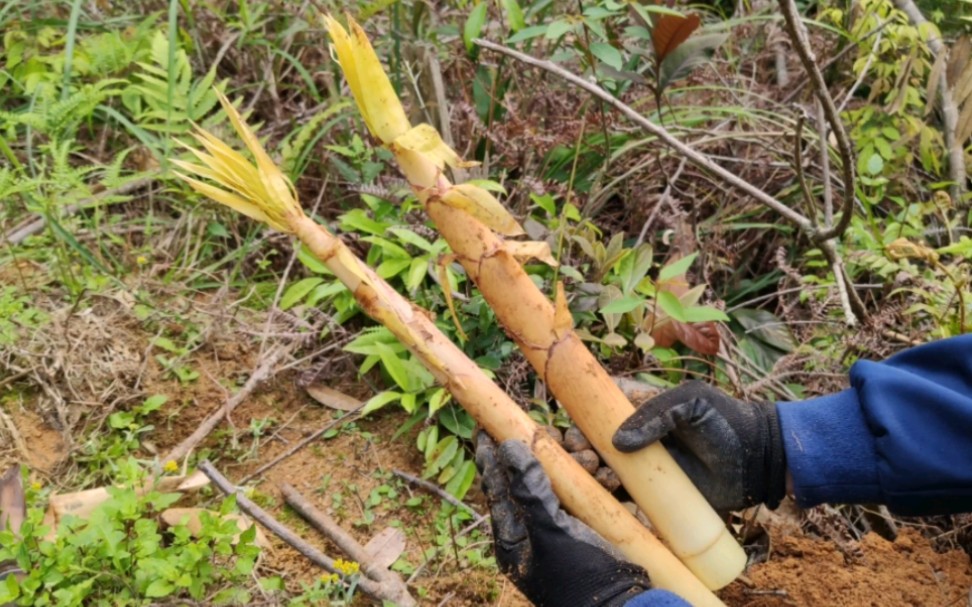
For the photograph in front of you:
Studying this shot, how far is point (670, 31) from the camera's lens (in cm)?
227

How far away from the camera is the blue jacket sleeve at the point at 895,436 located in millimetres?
1558

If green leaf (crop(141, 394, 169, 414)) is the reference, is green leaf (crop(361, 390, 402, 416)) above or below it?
above

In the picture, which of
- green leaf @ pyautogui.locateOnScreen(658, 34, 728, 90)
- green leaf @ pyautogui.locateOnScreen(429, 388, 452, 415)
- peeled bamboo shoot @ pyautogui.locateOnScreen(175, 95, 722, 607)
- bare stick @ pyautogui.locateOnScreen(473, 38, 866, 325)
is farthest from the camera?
green leaf @ pyautogui.locateOnScreen(658, 34, 728, 90)

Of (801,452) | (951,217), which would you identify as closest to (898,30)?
(951,217)

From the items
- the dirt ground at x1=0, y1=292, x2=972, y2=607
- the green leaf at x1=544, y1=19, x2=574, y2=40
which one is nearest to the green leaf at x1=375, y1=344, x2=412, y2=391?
the dirt ground at x1=0, y1=292, x2=972, y2=607

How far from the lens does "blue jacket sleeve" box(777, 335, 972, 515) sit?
61.4 inches

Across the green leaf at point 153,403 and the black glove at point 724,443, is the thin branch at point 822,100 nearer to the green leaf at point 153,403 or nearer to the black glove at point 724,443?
the black glove at point 724,443

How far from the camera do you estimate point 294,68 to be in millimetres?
3297

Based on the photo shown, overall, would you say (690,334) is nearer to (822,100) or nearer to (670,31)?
(822,100)

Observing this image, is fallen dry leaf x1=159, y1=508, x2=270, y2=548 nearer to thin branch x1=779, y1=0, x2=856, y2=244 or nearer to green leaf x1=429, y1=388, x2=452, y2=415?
green leaf x1=429, y1=388, x2=452, y2=415

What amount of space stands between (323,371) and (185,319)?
1.35ft

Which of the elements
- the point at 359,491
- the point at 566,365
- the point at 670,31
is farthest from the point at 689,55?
the point at 359,491

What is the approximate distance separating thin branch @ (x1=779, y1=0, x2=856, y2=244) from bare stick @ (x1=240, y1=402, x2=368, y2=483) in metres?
1.20

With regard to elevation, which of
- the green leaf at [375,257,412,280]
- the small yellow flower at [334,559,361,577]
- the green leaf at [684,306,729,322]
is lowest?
the small yellow flower at [334,559,361,577]
